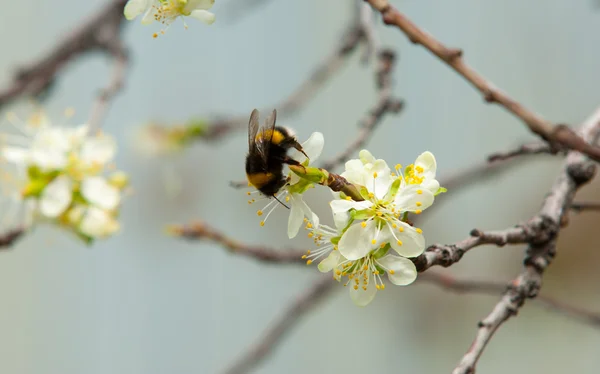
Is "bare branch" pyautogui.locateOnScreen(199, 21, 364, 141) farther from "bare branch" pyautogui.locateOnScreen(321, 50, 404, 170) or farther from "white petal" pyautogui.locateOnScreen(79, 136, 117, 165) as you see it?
"white petal" pyautogui.locateOnScreen(79, 136, 117, 165)

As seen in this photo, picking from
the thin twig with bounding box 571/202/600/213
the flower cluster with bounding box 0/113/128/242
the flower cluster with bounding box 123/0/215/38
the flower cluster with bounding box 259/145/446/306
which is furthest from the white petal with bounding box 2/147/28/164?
the thin twig with bounding box 571/202/600/213

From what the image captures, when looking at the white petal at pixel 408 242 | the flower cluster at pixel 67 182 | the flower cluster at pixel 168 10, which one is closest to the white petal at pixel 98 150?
the flower cluster at pixel 67 182

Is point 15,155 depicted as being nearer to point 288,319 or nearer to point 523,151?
point 288,319

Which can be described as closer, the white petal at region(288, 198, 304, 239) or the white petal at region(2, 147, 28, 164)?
the white petal at region(288, 198, 304, 239)

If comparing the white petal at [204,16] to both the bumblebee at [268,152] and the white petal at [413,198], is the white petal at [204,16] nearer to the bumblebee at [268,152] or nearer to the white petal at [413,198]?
the bumblebee at [268,152]

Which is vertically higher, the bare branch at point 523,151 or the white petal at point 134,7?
the bare branch at point 523,151

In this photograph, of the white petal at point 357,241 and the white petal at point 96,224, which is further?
the white petal at point 96,224

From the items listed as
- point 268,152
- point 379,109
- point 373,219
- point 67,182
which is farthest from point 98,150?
point 373,219
